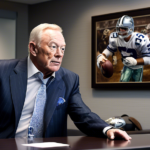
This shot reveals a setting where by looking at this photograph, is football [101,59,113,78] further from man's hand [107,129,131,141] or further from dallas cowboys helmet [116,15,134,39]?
man's hand [107,129,131,141]

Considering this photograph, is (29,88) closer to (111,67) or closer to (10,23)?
(111,67)

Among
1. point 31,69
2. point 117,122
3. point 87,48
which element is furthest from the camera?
point 87,48

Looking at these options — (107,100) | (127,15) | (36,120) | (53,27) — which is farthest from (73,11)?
(36,120)

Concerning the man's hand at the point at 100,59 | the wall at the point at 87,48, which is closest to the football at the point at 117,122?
the wall at the point at 87,48

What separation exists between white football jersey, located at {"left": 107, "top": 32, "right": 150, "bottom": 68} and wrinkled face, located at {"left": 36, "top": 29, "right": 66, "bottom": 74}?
2.60m

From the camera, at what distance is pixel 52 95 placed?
6.77ft

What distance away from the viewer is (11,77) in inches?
80.0

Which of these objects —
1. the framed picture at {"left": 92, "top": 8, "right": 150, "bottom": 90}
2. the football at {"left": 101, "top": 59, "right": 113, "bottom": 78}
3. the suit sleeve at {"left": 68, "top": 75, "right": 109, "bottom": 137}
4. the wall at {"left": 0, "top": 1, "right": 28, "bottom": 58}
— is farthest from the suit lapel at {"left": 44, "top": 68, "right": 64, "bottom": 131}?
the wall at {"left": 0, "top": 1, "right": 28, "bottom": 58}

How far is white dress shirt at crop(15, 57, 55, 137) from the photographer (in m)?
1.94

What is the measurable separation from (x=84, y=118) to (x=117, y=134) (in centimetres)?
35

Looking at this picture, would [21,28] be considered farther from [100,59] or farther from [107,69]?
[107,69]


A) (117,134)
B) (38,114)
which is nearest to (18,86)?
(38,114)

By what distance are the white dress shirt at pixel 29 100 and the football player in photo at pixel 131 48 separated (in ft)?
8.39

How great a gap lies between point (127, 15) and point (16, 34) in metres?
2.45
